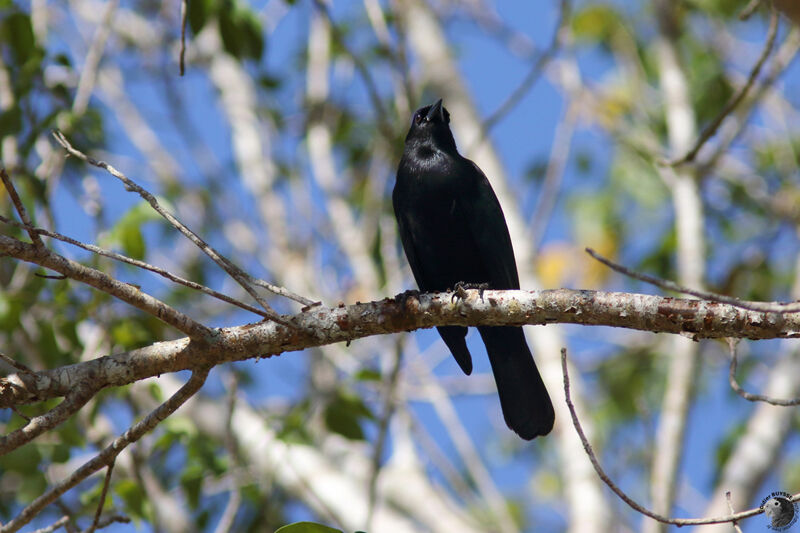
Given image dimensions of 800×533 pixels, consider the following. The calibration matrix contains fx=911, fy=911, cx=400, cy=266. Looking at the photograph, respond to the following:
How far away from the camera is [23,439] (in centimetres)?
269

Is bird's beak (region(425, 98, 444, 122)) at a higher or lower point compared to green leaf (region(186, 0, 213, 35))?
higher

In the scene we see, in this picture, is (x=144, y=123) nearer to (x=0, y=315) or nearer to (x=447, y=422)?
(x=447, y=422)

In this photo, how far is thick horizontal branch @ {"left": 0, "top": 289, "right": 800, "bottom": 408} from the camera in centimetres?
276

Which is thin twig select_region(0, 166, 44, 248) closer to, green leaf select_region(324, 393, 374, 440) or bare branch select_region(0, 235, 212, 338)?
bare branch select_region(0, 235, 212, 338)

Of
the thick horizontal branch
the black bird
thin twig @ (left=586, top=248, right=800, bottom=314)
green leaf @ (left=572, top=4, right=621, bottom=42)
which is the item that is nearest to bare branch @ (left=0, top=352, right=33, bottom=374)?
the thick horizontal branch

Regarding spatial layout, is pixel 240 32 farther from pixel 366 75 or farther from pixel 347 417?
pixel 347 417

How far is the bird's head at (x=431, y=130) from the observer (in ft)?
16.4

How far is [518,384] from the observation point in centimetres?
431

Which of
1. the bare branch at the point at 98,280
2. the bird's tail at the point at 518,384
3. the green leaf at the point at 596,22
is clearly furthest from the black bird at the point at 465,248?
the green leaf at the point at 596,22

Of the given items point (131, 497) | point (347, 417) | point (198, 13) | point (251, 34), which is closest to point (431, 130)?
point (251, 34)

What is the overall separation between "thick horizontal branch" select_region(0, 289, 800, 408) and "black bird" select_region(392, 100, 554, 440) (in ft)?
3.91

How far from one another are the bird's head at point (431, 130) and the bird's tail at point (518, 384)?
3.73ft

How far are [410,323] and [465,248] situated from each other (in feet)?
4.92

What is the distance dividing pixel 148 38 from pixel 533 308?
641 centimetres
